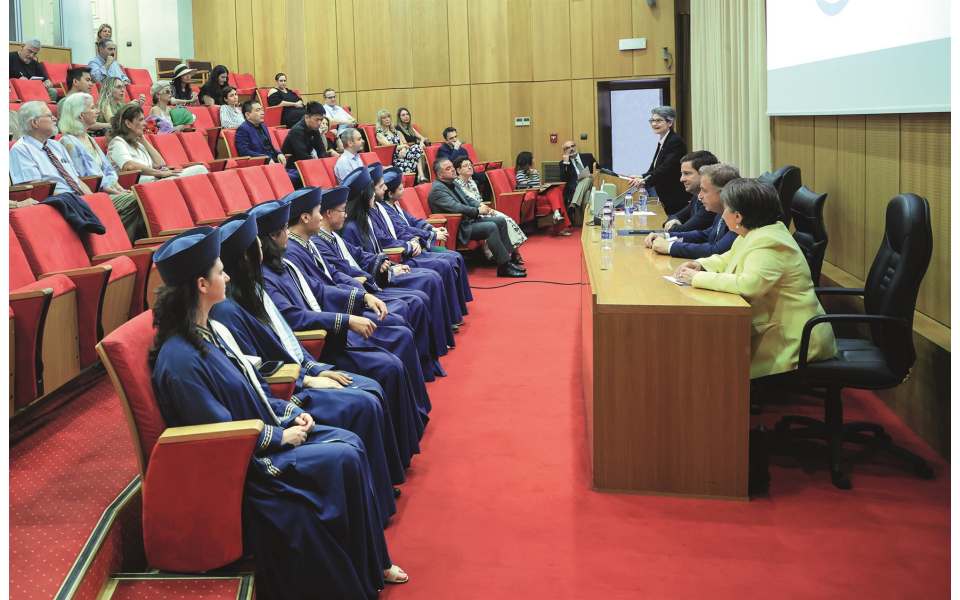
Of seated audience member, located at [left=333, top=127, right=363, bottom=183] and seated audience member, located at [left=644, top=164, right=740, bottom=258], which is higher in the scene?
seated audience member, located at [left=333, top=127, right=363, bottom=183]

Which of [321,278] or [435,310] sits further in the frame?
[435,310]

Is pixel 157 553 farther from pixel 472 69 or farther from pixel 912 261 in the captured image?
pixel 472 69

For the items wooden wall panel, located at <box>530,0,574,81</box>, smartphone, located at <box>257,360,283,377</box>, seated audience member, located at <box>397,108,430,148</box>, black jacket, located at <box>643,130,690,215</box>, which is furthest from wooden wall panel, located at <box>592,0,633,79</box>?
smartphone, located at <box>257,360,283,377</box>

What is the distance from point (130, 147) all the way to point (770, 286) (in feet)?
15.3

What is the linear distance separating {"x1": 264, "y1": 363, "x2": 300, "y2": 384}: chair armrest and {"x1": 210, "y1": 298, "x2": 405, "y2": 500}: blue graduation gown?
107 millimetres

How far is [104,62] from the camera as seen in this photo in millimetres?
9680

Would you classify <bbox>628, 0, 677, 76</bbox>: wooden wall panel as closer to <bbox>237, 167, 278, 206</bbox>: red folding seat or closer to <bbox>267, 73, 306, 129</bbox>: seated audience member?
<bbox>267, 73, 306, 129</bbox>: seated audience member

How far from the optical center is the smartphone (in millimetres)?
2514

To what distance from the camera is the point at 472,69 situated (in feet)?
36.4

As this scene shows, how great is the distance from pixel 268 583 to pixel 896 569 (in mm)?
1809

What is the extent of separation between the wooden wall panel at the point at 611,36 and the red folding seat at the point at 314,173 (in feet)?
16.9

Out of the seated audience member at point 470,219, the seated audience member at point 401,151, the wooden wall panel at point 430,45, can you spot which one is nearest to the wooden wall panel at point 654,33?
the wooden wall panel at point 430,45

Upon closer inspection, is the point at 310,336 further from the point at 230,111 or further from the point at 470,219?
the point at 230,111

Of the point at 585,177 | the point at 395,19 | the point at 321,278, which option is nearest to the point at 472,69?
the point at 395,19
